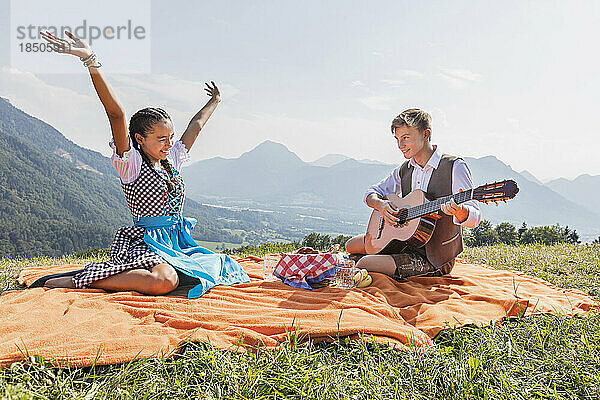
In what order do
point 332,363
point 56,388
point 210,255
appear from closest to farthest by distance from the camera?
point 56,388
point 332,363
point 210,255

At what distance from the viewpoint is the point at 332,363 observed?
8.11ft

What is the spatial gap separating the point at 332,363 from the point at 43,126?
155981 mm

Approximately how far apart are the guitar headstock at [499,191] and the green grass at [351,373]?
1234 mm

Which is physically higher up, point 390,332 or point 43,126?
point 43,126

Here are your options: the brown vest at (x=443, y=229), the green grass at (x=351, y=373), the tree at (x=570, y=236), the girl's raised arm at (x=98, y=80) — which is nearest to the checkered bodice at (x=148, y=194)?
the girl's raised arm at (x=98, y=80)

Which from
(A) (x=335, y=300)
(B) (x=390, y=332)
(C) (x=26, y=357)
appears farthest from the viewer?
(A) (x=335, y=300)

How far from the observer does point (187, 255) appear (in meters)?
4.24

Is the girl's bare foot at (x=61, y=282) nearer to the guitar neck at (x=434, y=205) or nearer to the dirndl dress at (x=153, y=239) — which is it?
the dirndl dress at (x=153, y=239)

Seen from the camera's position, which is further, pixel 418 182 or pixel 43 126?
pixel 43 126

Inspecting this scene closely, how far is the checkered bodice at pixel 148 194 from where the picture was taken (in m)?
3.93

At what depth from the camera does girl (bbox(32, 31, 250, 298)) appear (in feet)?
11.8

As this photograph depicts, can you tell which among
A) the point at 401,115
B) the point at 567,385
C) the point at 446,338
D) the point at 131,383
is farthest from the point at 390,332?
the point at 401,115

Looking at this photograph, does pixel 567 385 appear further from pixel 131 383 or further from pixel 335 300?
pixel 131 383

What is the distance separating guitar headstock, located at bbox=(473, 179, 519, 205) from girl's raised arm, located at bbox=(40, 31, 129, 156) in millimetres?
3141
